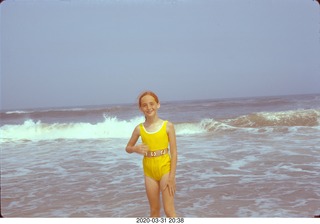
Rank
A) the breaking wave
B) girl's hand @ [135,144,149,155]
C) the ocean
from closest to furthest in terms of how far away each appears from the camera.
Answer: girl's hand @ [135,144,149,155]
the ocean
the breaking wave

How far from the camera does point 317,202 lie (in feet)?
12.4

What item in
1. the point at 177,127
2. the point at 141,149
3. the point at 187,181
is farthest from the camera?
the point at 177,127

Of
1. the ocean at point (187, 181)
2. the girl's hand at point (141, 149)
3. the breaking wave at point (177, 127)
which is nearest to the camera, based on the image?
the girl's hand at point (141, 149)

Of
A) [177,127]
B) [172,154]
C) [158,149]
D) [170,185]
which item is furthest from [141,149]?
[177,127]

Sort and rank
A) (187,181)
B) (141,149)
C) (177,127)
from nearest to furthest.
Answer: (141,149)
(187,181)
(177,127)

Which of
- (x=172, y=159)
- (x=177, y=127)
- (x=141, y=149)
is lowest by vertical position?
(x=172, y=159)

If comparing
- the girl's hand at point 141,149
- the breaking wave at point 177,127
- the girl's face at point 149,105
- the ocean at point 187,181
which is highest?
the breaking wave at point 177,127

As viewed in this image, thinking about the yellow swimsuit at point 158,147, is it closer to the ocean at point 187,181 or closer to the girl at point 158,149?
the girl at point 158,149

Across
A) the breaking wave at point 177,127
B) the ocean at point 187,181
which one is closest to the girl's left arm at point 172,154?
the ocean at point 187,181

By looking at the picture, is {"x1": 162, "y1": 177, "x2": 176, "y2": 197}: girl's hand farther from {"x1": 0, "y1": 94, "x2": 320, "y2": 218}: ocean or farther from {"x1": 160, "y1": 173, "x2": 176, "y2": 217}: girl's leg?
{"x1": 0, "y1": 94, "x2": 320, "y2": 218}: ocean

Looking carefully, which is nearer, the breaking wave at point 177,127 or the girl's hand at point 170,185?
the girl's hand at point 170,185

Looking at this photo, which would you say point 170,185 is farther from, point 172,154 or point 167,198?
point 172,154

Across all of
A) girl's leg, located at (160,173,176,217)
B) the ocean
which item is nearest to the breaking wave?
the ocean

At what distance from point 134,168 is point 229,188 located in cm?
186
